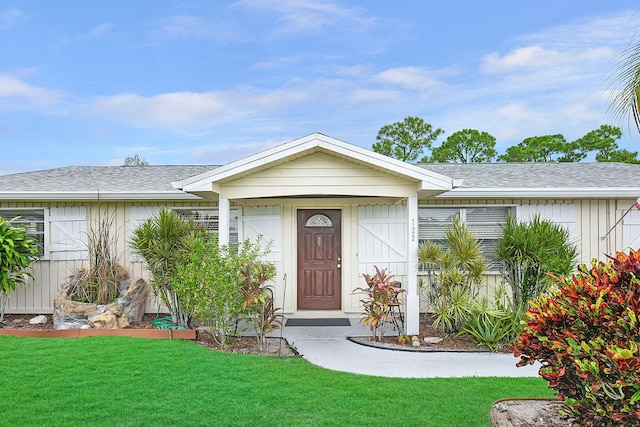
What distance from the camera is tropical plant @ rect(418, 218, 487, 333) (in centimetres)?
748

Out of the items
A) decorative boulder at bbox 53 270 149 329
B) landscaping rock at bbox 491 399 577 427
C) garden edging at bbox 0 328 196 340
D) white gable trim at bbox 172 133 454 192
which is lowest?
garden edging at bbox 0 328 196 340

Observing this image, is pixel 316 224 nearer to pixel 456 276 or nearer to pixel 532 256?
pixel 456 276

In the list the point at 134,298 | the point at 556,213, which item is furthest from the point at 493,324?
the point at 134,298

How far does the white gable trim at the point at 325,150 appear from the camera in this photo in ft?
23.5

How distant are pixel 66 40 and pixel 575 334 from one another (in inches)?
495

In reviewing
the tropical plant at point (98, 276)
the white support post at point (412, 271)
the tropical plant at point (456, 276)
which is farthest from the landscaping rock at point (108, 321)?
the tropical plant at point (456, 276)

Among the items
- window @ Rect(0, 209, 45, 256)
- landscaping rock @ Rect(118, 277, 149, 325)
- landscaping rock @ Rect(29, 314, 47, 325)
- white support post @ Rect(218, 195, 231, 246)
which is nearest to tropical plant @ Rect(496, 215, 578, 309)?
white support post @ Rect(218, 195, 231, 246)

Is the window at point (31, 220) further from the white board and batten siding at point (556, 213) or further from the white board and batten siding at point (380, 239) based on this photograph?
the white board and batten siding at point (556, 213)

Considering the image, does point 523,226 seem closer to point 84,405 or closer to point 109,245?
point 84,405

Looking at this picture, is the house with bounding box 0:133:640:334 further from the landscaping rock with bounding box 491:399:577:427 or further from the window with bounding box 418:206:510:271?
the landscaping rock with bounding box 491:399:577:427

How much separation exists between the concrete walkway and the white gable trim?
257cm

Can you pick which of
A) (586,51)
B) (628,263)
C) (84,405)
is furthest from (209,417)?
(586,51)

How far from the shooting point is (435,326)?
25.3 ft

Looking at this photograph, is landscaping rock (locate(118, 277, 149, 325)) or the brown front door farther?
the brown front door
